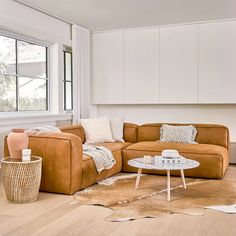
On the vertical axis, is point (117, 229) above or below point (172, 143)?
below

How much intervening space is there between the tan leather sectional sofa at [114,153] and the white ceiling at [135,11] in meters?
1.69

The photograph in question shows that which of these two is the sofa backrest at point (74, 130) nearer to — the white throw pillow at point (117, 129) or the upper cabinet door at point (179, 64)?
the white throw pillow at point (117, 129)

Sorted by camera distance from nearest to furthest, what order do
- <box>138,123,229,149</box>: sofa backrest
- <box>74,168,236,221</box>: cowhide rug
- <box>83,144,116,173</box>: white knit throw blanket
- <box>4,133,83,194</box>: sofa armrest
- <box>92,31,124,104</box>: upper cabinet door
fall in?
1. <box>74,168,236,221</box>: cowhide rug
2. <box>4,133,83,194</box>: sofa armrest
3. <box>83,144,116,173</box>: white knit throw blanket
4. <box>138,123,229,149</box>: sofa backrest
5. <box>92,31,124,104</box>: upper cabinet door

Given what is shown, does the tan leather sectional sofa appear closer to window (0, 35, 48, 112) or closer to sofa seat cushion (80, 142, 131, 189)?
sofa seat cushion (80, 142, 131, 189)

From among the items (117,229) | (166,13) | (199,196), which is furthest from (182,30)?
(117,229)

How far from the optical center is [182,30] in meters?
5.85

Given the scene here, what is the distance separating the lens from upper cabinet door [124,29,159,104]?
19.9ft

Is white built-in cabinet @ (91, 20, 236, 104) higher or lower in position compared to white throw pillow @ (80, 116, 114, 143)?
higher

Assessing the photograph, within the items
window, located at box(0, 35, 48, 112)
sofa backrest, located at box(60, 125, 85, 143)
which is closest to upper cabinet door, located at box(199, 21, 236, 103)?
sofa backrest, located at box(60, 125, 85, 143)

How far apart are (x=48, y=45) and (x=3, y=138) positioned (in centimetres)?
184

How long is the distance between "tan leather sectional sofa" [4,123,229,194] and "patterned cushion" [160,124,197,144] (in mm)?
123

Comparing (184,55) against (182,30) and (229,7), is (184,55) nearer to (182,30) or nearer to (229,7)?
(182,30)

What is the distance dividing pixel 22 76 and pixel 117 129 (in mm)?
1654

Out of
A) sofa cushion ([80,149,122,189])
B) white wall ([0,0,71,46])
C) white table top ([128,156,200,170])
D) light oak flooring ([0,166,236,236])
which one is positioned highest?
white wall ([0,0,71,46])
